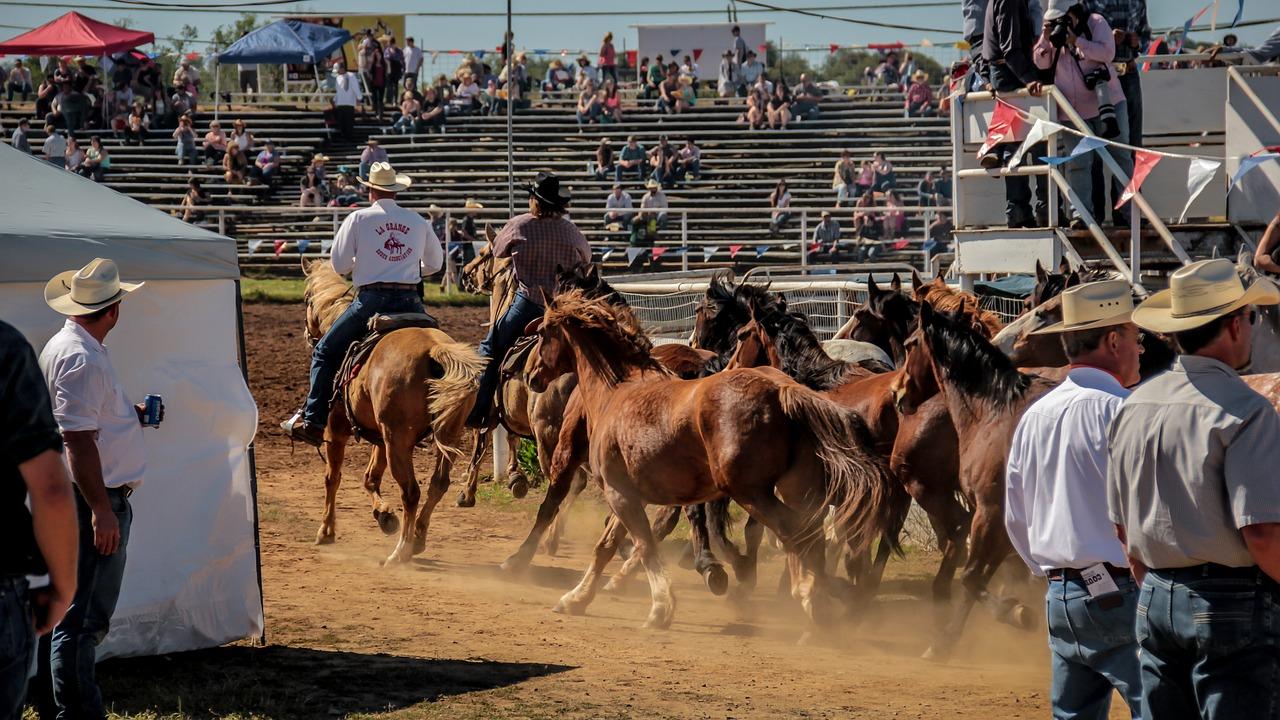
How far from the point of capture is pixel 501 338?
33.3 ft

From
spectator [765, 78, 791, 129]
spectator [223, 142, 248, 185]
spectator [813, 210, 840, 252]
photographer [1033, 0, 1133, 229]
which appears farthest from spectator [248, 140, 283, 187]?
photographer [1033, 0, 1133, 229]

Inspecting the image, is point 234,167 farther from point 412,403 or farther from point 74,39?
point 412,403

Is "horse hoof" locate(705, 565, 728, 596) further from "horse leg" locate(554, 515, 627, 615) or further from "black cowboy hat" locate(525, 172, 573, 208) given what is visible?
"black cowboy hat" locate(525, 172, 573, 208)

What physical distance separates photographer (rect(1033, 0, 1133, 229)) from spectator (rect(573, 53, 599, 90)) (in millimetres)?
26079

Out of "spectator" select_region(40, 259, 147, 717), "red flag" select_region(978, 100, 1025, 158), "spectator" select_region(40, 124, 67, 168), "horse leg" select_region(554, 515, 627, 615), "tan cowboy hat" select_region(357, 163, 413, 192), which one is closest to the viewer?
"spectator" select_region(40, 259, 147, 717)

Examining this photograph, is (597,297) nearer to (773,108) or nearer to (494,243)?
(494,243)

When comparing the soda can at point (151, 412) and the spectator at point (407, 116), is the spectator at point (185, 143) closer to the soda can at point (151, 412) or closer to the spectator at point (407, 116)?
the spectator at point (407, 116)

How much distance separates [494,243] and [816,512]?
4168 millimetres

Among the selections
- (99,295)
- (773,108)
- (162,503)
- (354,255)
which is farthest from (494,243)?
(773,108)

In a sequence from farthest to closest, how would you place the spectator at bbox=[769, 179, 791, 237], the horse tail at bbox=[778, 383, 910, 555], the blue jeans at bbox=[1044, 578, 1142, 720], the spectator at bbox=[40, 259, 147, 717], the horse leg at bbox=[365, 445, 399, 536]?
the spectator at bbox=[769, 179, 791, 237] < the horse leg at bbox=[365, 445, 399, 536] < the horse tail at bbox=[778, 383, 910, 555] < the spectator at bbox=[40, 259, 147, 717] < the blue jeans at bbox=[1044, 578, 1142, 720]

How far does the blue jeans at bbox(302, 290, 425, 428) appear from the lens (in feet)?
33.1

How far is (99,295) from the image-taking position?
513 cm

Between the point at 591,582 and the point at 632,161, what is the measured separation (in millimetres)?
23138

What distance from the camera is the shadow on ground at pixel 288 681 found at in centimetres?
603
